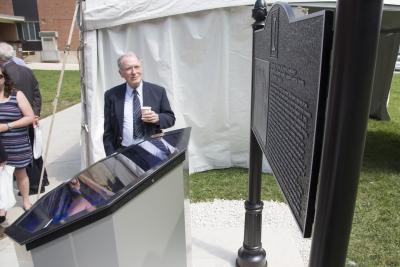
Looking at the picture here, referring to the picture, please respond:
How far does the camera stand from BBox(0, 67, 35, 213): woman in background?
3742mm

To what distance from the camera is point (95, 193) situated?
1.73 meters

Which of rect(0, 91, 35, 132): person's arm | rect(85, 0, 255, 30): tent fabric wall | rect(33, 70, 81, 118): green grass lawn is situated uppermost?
rect(85, 0, 255, 30): tent fabric wall

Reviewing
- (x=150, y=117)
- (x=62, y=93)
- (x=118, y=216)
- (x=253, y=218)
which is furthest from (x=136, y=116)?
(x=62, y=93)

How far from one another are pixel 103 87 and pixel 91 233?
3.50 metres

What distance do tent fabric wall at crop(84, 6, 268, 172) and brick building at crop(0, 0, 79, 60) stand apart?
2978 cm

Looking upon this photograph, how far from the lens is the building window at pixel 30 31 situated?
33719 millimetres

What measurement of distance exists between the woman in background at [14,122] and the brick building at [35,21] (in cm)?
3043

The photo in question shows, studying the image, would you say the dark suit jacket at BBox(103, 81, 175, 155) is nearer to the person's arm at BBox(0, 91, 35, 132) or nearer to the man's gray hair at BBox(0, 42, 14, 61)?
the person's arm at BBox(0, 91, 35, 132)

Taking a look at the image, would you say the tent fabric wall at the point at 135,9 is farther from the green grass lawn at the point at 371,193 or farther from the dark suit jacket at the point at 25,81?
the green grass lawn at the point at 371,193

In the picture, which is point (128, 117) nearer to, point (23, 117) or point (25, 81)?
point (23, 117)

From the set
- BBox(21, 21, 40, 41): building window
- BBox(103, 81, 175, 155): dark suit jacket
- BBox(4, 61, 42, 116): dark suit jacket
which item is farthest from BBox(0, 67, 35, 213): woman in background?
BBox(21, 21, 40, 41): building window

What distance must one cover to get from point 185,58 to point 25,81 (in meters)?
2.13

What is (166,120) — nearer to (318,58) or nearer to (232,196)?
(232,196)

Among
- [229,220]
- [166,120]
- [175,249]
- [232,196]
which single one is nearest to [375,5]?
[175,249]
